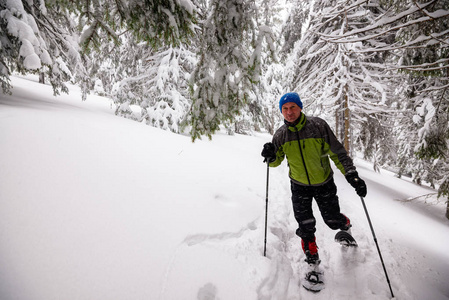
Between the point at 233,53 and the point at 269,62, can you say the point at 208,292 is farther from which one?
the point at 269,62

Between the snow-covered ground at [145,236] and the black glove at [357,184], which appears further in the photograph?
the black glove at [357,184]

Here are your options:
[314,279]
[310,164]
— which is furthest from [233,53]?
[314,279]

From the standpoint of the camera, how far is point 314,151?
286cm

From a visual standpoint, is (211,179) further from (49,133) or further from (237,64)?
(49,133)

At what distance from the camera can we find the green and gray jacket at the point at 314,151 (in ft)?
9.37

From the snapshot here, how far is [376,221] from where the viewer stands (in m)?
4.54

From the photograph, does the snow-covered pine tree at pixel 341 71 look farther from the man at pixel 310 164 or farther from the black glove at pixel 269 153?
the black glove at pixel 269 153

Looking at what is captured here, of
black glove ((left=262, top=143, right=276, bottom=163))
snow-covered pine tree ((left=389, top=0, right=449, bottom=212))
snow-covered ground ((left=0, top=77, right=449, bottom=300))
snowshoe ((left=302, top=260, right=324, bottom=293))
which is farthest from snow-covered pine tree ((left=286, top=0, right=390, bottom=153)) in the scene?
snowshoe ((left=302, top=260, right=324, bottom=293))

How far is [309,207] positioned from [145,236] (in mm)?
2369

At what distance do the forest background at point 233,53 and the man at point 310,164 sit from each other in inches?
34.5

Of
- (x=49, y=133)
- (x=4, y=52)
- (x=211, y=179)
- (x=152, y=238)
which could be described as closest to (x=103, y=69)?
(x=4, y=52)

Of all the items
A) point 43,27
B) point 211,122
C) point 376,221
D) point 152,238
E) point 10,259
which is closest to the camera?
point 10,259

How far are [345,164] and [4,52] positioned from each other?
6.95 m

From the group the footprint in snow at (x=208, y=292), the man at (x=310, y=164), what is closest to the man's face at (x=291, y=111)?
the man at (x=310, y=164)
